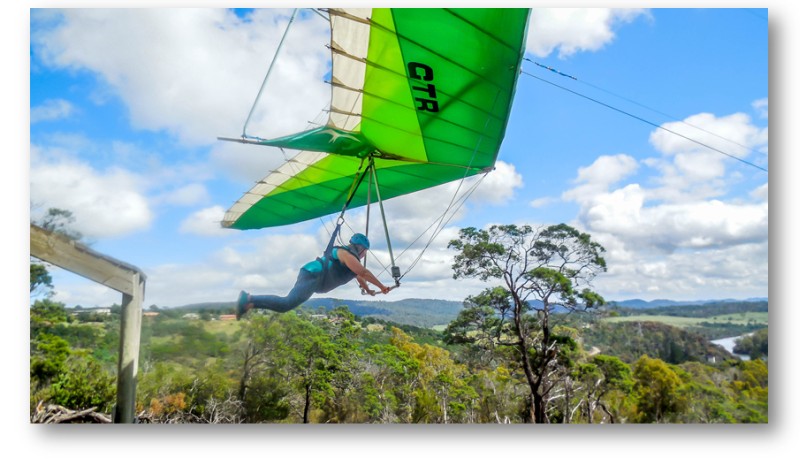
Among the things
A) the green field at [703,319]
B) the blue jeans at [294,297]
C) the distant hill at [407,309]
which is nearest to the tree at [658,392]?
the green field at [703,319]

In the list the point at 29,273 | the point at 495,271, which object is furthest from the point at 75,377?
the point at 495,271

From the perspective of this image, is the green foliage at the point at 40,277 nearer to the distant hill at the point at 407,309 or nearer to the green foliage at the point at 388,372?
the green foliage at the point at 388,372

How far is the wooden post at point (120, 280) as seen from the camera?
9.54ft

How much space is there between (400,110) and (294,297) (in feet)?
3.58

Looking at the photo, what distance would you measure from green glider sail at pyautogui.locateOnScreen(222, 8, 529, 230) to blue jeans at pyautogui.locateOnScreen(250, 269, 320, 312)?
1.74ft

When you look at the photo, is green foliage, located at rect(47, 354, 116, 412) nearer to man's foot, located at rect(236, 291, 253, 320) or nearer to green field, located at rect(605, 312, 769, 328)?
man's foot, located at rect(236, 291, 253, 320)

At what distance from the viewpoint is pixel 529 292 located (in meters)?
3.54

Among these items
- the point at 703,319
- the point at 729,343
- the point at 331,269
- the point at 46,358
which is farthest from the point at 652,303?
the point at 46,358

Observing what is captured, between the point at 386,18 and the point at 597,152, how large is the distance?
5.18 feet

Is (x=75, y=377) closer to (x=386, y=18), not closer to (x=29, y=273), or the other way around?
(x=29, y=273)

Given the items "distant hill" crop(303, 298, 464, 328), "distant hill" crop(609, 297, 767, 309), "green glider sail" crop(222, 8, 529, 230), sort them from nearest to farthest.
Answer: "green glider sail" crop(222, 8, 529, 230) → "distant hill" crop(609, 297, 767, 309) → "distant hill" crop(303, 298, 464, 328)

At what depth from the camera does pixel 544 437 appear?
114 inches

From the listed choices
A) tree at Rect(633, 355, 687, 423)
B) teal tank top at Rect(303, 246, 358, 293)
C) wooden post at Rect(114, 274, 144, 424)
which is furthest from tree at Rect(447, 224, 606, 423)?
wooden post at Rect(114, 274, 144, 424)

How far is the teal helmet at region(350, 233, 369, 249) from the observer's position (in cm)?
280
